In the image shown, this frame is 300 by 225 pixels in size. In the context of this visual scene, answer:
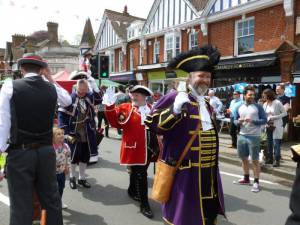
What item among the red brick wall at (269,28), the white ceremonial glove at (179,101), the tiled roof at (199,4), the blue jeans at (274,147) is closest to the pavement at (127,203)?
the blue jeans at (274,147)

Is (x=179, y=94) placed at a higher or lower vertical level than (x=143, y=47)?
lower

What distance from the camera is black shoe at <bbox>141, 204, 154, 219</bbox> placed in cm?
511

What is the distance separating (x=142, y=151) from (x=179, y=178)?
199 cm

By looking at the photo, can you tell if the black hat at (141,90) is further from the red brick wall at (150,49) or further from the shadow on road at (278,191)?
the red brick wall at (150,49)

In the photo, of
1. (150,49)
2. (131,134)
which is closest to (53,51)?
(150,49)

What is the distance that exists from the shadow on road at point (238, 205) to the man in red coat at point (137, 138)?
1297 millimetres

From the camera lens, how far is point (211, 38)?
18.3 metres

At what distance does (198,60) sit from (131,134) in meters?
2.25

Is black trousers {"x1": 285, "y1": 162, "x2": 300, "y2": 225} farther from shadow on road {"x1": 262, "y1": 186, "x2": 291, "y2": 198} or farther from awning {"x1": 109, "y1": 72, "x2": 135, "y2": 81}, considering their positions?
awning {"x1": 109, "y1": 72, "x2": 135, "y2": 81}

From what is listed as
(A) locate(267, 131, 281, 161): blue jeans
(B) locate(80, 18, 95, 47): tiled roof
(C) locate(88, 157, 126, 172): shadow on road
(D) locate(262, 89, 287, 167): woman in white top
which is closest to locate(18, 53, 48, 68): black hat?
(C) locate(88, 157, 126, 172): shadow on road

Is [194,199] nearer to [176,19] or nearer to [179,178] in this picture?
[179,178]

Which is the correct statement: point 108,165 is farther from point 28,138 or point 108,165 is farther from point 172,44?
point 172,44

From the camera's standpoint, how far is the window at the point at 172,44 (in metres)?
21.0

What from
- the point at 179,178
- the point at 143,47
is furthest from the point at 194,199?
the point at 143,47
